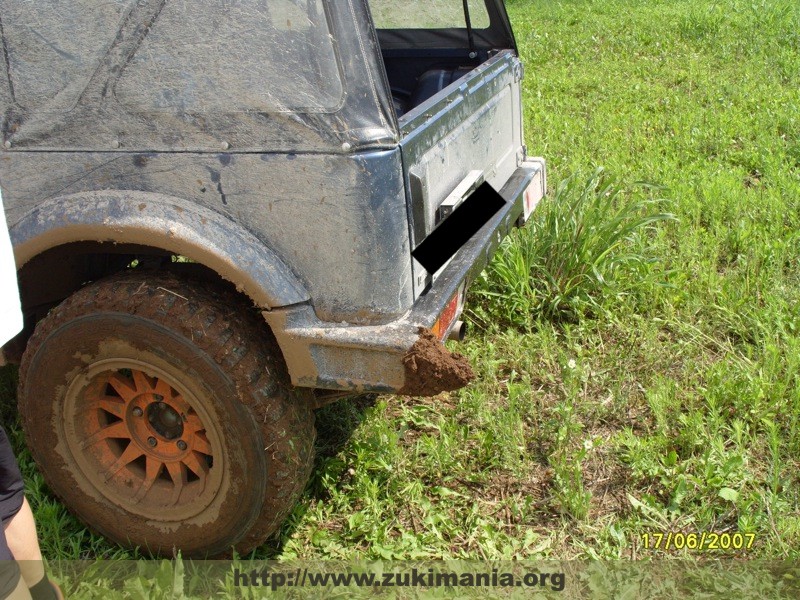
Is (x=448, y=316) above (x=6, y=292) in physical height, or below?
below

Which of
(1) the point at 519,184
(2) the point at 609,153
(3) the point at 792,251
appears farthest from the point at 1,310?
(2) the point at 609,153

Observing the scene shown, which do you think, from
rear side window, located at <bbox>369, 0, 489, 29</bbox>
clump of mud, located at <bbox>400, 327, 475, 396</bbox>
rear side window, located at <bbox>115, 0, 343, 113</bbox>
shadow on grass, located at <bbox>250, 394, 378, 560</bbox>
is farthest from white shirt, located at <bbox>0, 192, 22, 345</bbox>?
rear side window, located at <bbox>369, 0, 489, 29</bbox>

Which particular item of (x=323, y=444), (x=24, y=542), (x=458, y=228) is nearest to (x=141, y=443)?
(x=24, y=542)

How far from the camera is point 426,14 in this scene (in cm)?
403

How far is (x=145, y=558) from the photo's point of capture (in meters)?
2.79

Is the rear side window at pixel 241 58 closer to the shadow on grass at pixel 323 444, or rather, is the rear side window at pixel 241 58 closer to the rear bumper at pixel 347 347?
the rear bumper at pixel 347 347

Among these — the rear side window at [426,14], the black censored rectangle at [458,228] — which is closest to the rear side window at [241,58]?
the black censored rectangle at [458,228]

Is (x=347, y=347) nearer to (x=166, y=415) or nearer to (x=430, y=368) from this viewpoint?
(x=430, y=368)

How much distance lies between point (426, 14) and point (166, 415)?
7.87 feet

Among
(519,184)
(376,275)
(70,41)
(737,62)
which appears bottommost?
(737,62)

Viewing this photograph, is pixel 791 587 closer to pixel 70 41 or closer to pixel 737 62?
pixel 70 41

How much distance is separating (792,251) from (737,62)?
183 inches

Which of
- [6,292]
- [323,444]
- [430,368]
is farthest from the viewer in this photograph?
[323,444]

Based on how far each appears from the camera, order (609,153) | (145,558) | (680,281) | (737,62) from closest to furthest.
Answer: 1. (145,558)
2. (680,281)
3. (609,153)
4. (737,62)
